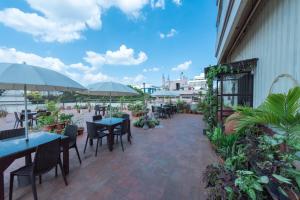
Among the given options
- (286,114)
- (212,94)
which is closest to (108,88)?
(212,94)

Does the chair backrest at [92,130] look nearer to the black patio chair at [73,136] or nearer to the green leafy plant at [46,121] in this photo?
the black patio chair at [73,136]

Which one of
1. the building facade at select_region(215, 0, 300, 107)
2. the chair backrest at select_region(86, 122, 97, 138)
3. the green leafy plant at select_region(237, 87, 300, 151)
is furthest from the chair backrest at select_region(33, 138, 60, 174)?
the building facade at select_region(215, 0, 300, 107)

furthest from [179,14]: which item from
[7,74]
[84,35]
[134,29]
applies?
[7,74]

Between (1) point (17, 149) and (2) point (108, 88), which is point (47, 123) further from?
(1) point (17, 149)

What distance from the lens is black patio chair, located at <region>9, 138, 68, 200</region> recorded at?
2252 millimetres

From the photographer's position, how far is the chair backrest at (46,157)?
89.8 inches

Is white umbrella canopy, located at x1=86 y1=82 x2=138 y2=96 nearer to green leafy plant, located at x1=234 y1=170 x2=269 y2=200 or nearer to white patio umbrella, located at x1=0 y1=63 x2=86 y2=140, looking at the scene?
white patio umbrella, located at x1=0 y1=63 x2=86 y2=140

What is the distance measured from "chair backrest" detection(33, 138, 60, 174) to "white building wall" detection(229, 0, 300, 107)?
12.5ft

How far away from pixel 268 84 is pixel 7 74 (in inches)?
181

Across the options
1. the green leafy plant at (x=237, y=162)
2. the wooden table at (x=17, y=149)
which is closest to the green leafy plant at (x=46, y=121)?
the wooden table at (x=17, y=149)

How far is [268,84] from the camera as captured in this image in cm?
284

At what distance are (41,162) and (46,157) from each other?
91 mm

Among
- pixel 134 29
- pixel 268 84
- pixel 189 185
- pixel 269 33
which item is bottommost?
pixel 189 185

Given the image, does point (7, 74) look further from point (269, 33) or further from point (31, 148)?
point (269, 33)
